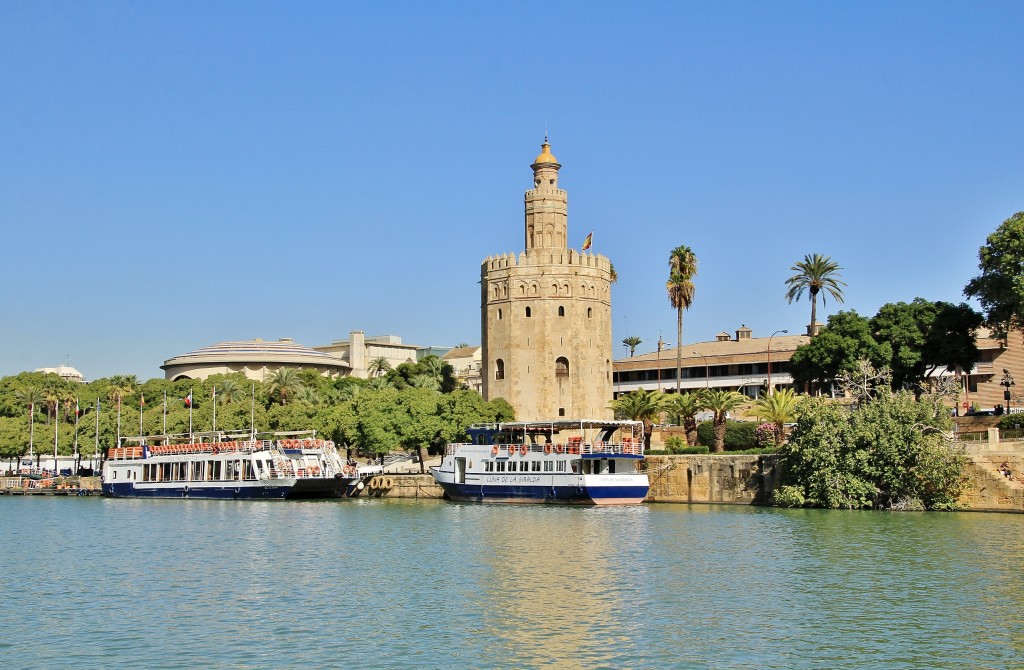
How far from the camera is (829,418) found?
4691 cm

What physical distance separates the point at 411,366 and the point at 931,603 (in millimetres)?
63217

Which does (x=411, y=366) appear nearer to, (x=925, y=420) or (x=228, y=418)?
(x=228, y=418)

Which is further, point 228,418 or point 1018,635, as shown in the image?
point 228,418

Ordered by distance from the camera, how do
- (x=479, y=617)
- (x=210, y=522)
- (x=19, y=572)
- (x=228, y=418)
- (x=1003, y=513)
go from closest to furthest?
(x=479, y=617)
(x=19, y=572)
(x=1003, y=513)
(x=210, y=522)
(x=228, y=418)

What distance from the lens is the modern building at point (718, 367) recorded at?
8400 cm

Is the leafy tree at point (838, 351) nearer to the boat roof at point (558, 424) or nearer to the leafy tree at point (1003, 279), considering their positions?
the leafy tree at point (1003, 279)

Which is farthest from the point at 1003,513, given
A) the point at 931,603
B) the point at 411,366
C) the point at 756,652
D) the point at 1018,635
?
the point at 411,366

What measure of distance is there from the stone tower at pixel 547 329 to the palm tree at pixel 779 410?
18727mm

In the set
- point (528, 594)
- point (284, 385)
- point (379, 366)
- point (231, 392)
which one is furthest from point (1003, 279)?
point (379, 366)

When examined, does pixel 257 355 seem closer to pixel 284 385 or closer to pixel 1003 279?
pixel 284 385

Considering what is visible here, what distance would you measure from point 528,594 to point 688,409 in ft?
110

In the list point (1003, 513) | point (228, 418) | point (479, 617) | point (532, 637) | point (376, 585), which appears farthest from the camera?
point (228, 418)

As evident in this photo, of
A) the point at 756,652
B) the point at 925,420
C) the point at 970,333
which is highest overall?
the point at 970,333

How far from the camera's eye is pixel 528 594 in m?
26.5
